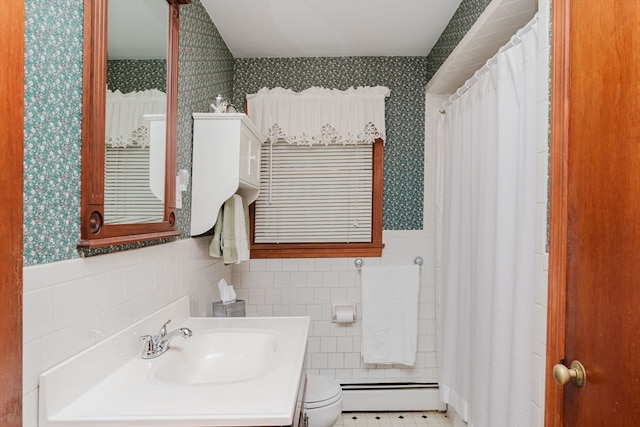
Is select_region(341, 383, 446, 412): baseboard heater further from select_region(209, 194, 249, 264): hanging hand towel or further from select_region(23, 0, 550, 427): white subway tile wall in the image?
select_region(209, 194, 249, 264): hanging hand towel

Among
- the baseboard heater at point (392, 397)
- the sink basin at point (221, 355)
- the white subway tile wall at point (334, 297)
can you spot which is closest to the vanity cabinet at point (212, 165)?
the sink basin at point (221, 355)

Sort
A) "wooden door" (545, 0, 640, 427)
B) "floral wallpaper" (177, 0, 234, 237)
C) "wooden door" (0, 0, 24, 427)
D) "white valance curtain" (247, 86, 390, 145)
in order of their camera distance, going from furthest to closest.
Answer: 1. "white valance curtain" (247, 86, 390, 145)
2. "floral wallpaper" (177, 0, 234, 237)
3. "wooden door" (545, 0, 640, 427)
4. "wooden door" (0, 0, 24, 427)

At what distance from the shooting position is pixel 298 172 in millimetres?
2852

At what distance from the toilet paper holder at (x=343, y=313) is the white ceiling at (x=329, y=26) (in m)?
1.86

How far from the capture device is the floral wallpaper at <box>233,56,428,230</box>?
2.82 meters

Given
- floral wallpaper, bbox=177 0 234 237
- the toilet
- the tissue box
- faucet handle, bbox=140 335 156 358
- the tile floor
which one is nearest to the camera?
→ faucet handle, bbox=140 335 156 358

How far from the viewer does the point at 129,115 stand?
130 cm

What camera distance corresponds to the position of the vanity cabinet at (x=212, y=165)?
1956 mm

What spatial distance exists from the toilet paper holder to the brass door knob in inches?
70.5

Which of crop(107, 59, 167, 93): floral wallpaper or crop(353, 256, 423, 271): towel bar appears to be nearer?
crop(107, 59, 167, 93): floral wallpaper

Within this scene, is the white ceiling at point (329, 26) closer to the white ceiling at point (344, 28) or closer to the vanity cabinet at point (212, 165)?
the white ceiling at point (344, 28)

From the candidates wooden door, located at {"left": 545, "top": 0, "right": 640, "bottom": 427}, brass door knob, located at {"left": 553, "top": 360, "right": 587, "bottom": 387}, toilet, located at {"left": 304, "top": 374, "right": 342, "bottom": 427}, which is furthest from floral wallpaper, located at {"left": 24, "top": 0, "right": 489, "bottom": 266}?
brass door knob, located at {"left": 553, "top": 360, "right": 587, "bottom": 387}

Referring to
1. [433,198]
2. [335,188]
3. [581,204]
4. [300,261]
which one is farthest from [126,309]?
[433,198]

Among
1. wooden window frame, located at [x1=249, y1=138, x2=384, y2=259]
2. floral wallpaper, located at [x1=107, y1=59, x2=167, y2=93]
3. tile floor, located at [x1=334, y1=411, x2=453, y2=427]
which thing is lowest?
tile floor, located at [x1=334, y1=411, x2=453, y2=427]
